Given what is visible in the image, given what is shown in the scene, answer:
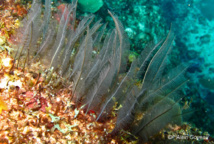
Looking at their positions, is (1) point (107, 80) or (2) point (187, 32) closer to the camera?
(1) point (107, 80)

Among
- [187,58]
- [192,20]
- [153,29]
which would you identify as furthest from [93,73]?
[192,20]

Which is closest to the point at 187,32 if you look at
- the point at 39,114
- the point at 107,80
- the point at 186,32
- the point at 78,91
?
the point at 186,32

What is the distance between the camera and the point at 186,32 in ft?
45.8

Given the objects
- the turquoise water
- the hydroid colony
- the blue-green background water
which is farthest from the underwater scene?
the turquoise water

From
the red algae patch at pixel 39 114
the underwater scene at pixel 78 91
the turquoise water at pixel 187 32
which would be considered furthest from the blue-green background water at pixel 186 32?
→ the red algae patch at pixel 39 114

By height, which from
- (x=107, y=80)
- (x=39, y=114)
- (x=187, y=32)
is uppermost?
(x=107, y=80)

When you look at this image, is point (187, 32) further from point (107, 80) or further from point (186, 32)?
point (107, 80)

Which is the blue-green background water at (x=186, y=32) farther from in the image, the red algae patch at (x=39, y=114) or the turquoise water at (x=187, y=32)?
the red algae patch at (x=39, y=114)

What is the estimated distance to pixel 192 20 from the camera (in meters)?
14.6

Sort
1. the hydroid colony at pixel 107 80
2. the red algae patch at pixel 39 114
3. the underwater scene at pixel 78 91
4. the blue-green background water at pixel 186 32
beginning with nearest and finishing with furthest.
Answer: the red algae patch at pixel 39 114, the underwater scene at pixel 78 91, the hydroid colony at pixel 107 80, the blue-green background water at pixel 186 32

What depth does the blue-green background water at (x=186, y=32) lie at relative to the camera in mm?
7996

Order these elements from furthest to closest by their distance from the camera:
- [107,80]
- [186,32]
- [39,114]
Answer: [186,32] < [107,80] < [39,114]

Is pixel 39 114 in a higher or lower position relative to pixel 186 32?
higher

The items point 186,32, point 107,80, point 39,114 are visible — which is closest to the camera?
point 39,114
